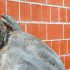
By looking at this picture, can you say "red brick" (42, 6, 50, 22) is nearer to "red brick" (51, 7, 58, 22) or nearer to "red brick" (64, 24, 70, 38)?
"red brick" (51, 7, 58, 22)

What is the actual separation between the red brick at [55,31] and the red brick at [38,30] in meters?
0.09

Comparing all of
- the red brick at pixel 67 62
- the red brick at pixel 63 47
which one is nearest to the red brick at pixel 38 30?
the red brick at pixel 63 47

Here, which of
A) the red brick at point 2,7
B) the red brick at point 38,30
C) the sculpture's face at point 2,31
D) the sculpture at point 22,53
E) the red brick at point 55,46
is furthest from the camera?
the red brick at point 55,46

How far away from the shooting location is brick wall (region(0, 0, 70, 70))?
222 cm

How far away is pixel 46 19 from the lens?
2.59m

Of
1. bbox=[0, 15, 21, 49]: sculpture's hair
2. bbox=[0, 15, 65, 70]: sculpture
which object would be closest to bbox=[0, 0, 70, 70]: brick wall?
bbox=[0, 15, 21, 49]: sculpture's hair

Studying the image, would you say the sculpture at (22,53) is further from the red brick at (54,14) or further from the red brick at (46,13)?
the red brick at (54,14)

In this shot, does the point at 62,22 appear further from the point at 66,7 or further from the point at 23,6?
the point at 23,6

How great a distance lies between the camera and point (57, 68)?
1.12 metres

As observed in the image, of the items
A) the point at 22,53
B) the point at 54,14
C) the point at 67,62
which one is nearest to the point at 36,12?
the point at 54,14

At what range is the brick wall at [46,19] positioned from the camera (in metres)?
2.22

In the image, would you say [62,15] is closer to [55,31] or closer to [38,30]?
[55,31]

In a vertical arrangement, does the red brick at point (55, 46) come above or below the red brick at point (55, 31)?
below

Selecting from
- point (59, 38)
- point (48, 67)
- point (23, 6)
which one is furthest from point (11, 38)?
point (59, 38)
